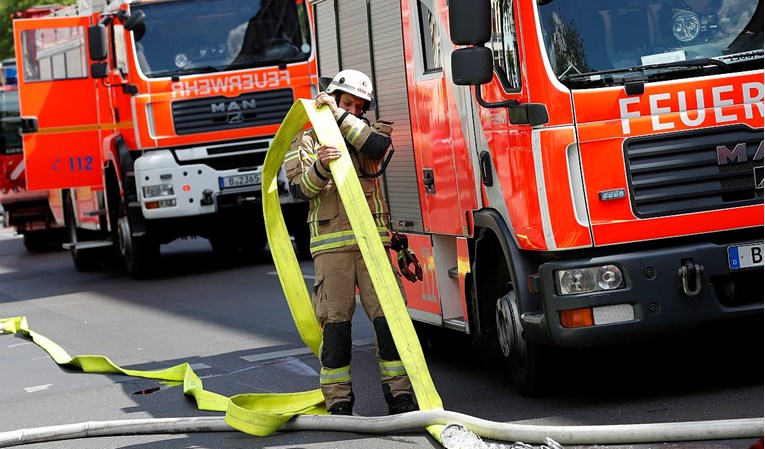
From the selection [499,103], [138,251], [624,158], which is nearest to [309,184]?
[499,103]

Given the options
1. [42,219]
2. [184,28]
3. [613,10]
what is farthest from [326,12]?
[42,219]

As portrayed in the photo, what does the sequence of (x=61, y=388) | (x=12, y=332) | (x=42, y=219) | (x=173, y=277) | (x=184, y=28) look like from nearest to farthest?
(x=61, y=388), (x=12, y=332), (x=184, y=28), (x=173, y=277), (x=42, y=219)

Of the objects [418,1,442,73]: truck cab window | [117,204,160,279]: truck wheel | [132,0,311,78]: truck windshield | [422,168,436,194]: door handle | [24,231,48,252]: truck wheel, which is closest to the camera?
[418,1,442,73]: truck cab window

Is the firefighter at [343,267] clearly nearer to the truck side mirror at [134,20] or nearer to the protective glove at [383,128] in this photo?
the protective glove at [383,128]

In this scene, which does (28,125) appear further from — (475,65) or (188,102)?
(475,65)

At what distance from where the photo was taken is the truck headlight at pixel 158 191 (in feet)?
56.3

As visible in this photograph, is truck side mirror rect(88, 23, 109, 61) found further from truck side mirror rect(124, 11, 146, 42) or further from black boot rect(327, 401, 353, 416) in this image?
black boot rect(327, 401, 353, 416)

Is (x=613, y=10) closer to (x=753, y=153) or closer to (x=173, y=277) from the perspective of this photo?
(x=753, y=153)

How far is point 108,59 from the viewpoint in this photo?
705 inches

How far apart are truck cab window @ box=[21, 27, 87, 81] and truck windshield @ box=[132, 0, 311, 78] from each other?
2360mm

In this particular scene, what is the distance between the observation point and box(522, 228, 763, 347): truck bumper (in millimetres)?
7227

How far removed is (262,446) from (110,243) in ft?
40.5

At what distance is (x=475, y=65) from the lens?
289 inches

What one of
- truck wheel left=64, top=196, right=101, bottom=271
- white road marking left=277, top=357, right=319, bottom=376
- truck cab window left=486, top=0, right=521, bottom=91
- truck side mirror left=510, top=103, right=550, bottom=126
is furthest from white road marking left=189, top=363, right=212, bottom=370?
truck wheel left=64, top=196, right=101, bottom=271
